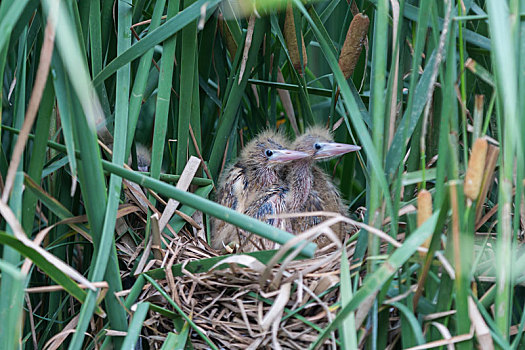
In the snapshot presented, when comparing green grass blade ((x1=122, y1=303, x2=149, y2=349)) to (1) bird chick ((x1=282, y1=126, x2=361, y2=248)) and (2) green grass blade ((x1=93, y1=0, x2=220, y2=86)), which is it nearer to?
(2) green grass blade ((x1=93, y1=0, x2=220, y2=86))

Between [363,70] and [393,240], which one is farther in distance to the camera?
[363,70]

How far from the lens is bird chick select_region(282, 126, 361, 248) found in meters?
1.87

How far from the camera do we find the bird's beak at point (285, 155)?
1930mm

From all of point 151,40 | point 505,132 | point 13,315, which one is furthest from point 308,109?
point 13,315

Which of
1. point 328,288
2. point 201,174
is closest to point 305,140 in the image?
point 201,174

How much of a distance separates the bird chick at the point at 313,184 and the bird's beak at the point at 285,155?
0.11 feet

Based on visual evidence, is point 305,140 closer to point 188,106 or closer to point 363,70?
point 363,70

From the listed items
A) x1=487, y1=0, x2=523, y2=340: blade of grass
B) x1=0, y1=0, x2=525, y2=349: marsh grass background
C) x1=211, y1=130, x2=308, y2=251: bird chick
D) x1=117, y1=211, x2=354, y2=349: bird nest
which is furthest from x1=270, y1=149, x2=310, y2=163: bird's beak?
x1=487, y1=0, x2=523, y2=340: blade of grass

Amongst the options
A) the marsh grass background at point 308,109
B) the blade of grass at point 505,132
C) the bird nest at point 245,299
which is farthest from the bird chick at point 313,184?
the blade of grass at point 505,132

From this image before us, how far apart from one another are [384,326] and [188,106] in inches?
27.3

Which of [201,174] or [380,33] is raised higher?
[380,33]

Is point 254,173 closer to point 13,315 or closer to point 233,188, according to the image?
point 233,188

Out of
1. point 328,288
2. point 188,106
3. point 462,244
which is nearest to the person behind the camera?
point 462,244

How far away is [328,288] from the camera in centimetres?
127
